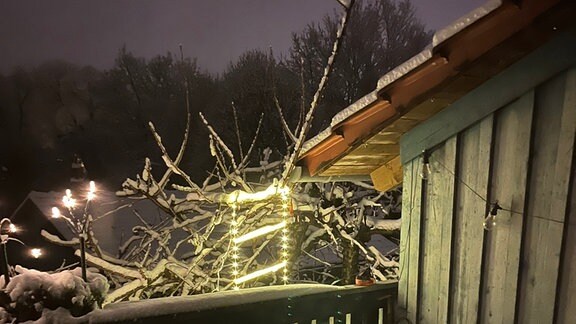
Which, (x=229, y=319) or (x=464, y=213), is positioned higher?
(x=464, y=213)

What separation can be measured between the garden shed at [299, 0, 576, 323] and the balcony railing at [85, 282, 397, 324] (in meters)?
0.48

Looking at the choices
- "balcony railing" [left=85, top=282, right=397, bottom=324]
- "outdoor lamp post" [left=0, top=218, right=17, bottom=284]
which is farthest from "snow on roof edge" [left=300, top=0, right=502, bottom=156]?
"outdoor lamp post" [left=0, top=218, right=17, bottom=284]

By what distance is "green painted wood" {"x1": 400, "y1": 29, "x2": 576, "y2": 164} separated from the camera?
2.85 metres

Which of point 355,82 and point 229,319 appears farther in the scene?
point 355,82

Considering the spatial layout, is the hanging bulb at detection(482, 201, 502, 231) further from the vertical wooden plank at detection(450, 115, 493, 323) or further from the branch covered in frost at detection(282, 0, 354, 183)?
the branch covered in frost at detection(282, 0, 354, 183)

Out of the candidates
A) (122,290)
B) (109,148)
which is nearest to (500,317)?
(122,290)

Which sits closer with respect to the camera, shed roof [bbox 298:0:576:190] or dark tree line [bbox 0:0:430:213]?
shed roof [bbox 298:0:576:190]

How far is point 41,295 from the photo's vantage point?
7.75 feet

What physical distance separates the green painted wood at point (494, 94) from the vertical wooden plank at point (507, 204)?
11 centimetres

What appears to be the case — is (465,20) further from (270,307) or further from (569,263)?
(270,307)

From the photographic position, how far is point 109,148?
27.2m

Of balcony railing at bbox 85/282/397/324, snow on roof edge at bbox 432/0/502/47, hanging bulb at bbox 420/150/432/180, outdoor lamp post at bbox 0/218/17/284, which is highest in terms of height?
snow on roof edge at bbox 432/0/502/47

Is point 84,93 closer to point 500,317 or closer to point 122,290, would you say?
point 122,290

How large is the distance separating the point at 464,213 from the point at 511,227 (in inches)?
15.4
